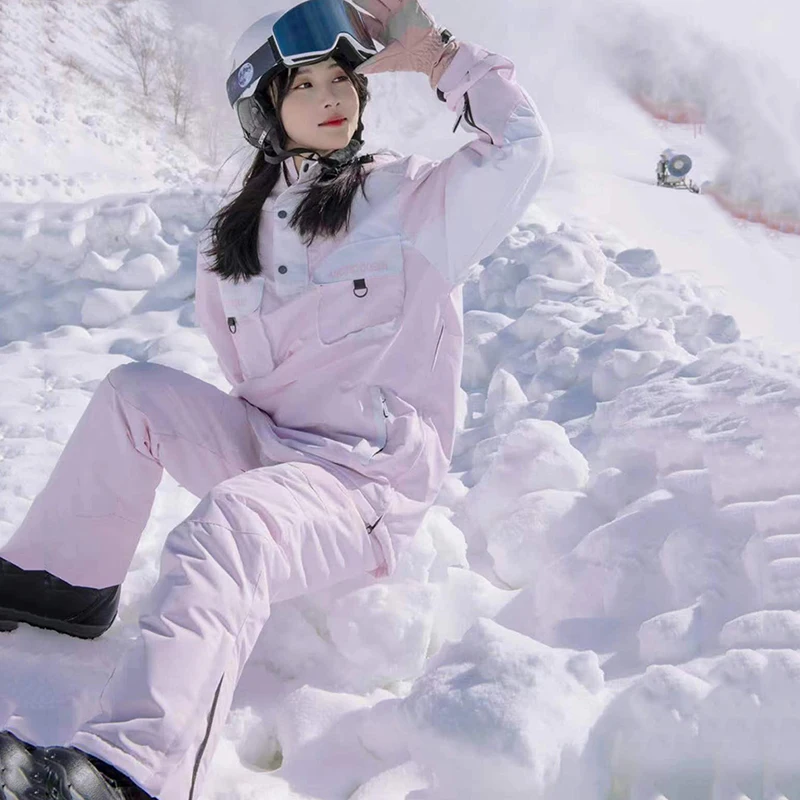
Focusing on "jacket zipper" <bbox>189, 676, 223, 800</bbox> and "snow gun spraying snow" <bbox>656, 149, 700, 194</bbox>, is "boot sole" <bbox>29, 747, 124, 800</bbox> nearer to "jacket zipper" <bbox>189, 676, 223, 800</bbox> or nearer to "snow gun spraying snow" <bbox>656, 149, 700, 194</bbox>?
"jacket zipper" <bbox>189, 676, 223, 800</bbox>

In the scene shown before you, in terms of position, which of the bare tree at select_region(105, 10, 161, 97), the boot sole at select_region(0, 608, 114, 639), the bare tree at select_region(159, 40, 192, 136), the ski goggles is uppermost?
the ski goggles

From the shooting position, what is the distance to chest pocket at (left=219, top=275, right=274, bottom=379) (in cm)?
165

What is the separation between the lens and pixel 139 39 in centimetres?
1677

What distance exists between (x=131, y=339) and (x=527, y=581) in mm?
1849

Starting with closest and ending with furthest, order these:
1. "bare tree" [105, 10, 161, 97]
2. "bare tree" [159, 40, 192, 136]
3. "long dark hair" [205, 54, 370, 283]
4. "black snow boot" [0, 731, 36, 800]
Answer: "black snow boot" [0, 731, 36, 800] < "long dark hair" [205, 54, 370, 283] < "bare tree" [159, 40, 192, 136] < "bare tree" [105, 10, 161, 97]

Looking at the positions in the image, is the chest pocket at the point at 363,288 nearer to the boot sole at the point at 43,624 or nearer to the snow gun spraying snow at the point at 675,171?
the boot sole at the point at 43,624

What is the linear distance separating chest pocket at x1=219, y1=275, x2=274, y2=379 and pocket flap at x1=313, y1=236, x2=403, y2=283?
152 millimetres

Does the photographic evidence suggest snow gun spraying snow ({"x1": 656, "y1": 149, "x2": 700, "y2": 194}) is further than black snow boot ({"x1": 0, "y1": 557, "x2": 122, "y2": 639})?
Yes

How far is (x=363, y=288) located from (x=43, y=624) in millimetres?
774

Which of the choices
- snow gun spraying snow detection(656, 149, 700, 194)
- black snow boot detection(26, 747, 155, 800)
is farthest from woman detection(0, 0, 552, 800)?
snow gun spraying snow detection(656, 149, 700, 194)

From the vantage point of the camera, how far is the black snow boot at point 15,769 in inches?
38.2

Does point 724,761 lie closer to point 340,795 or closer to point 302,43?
point 340,795

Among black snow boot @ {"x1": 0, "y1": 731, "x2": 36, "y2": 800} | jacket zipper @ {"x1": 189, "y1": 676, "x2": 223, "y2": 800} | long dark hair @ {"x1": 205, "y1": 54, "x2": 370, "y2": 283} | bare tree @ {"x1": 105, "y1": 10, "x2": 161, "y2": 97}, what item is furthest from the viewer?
bare tree @ {"x1": 105, "y1": 10, "x2": 161, "y2": 97}

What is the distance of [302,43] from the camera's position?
1.58m
